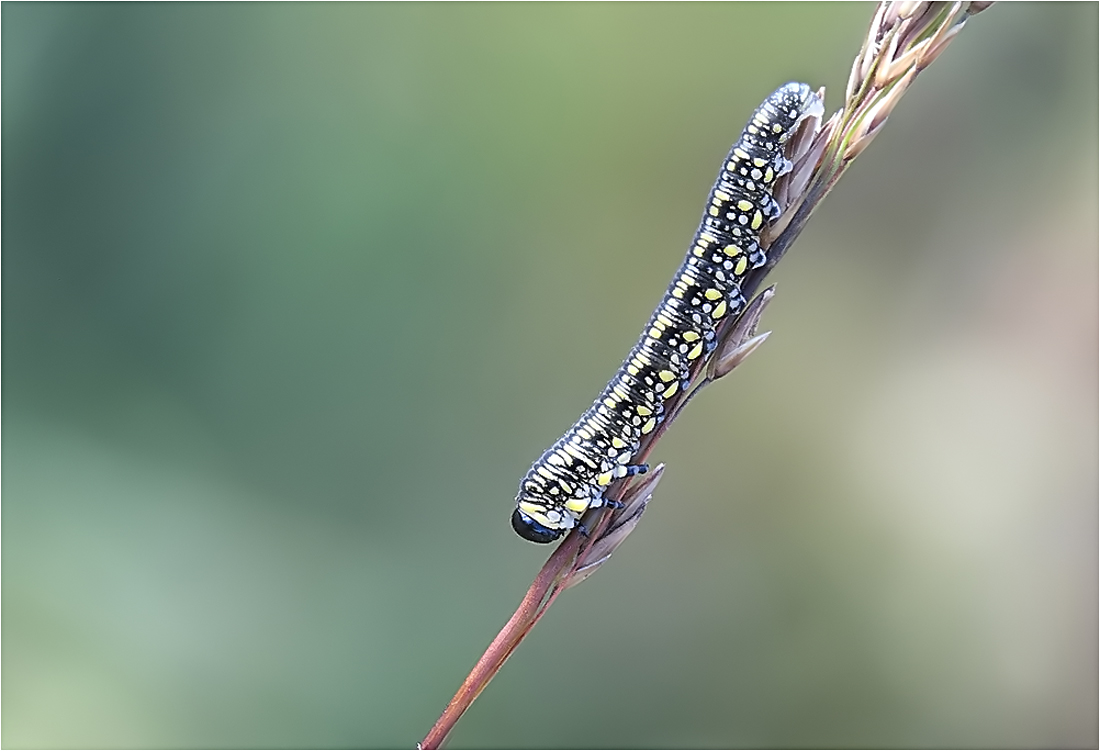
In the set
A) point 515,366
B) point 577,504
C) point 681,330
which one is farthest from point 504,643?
point 515,366

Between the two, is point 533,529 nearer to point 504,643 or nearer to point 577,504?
Answer: point 577,504

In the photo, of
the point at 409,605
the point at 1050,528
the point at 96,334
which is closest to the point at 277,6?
the point at 96,334

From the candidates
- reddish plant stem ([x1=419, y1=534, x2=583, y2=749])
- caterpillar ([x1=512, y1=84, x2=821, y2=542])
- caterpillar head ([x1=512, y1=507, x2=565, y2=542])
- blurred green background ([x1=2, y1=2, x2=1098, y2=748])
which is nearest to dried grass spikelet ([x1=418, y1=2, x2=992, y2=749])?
reddish plant stem ([x1=419, y1=534, x2=583, y2=749])

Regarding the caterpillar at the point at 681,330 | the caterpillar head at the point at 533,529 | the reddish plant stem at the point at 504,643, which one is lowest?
the reddish plant stem at the point at 504,643

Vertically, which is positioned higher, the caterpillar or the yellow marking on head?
the caterpillar

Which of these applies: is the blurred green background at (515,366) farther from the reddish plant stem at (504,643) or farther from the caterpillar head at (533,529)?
the reddish plant stem at (504,643)

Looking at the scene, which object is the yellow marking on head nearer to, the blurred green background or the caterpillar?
the caterpillar

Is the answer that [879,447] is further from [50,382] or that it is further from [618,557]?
A: [50,382]

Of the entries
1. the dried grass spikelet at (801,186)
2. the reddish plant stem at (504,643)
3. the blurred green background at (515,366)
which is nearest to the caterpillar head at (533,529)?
the dried grass spikelet at (801,186)
